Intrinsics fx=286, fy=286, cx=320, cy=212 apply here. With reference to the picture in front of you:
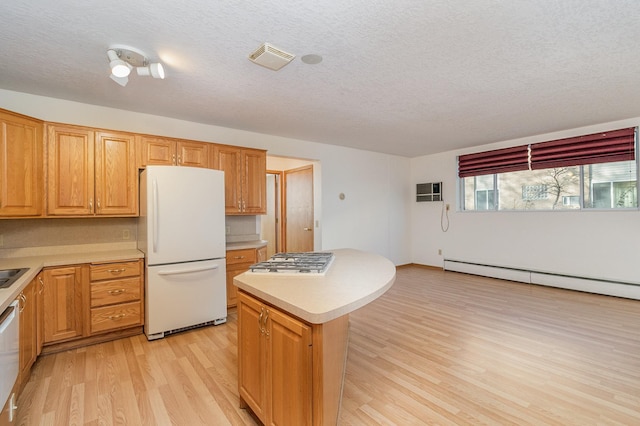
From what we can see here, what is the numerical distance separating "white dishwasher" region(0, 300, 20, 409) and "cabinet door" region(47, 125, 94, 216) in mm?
1278

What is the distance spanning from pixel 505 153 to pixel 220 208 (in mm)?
4832

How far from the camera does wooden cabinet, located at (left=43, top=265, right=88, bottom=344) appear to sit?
99.8 inches

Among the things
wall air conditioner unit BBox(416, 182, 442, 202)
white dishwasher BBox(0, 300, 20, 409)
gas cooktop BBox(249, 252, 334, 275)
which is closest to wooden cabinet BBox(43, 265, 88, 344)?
white dishwasher BBox(0, 300, 20, 409)

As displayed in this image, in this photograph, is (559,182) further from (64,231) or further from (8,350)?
(64,231)

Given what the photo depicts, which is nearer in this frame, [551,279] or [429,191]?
[551,279]

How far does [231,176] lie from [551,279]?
519 cm

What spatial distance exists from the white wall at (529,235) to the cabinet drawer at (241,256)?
13.6 ft

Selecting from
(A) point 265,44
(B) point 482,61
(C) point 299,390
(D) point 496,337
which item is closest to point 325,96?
(A) point 265,44

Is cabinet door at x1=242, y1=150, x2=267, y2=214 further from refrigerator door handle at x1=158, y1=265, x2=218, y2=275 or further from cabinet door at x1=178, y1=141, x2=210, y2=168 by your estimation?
refrigerator door handle at x1=158, y1=265, x2=218, y2=275

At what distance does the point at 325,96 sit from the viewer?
3.02 metres

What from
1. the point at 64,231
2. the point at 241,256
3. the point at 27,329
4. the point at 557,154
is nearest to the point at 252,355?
the point at 27,329

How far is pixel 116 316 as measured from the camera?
283 centimetres

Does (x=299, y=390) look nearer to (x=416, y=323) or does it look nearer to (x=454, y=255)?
(x=416, y=323)

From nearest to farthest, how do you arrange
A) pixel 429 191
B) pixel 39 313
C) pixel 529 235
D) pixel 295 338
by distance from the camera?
pixel 295 338, pixel 39 313, pixel 529 235, pixel 429 191
